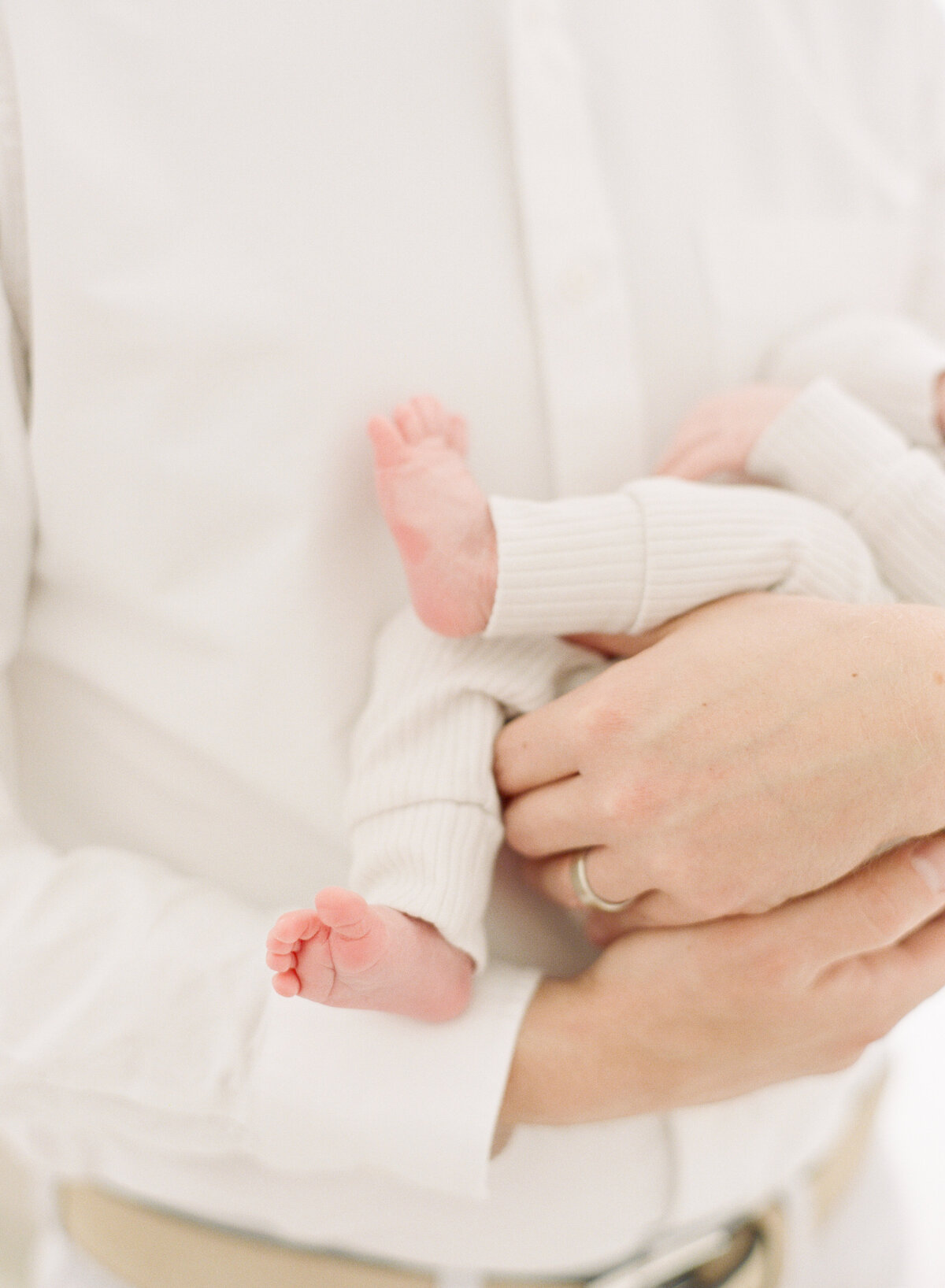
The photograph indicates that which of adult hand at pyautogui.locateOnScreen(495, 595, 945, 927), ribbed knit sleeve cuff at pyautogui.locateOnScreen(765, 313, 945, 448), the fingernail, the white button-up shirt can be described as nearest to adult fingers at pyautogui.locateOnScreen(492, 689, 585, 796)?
adult hand at pyautogui.locateOnScreen(495, 595, 945, 927)

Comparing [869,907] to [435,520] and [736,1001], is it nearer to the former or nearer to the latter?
[736,1001]

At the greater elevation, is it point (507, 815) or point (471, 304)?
point (471, 304)

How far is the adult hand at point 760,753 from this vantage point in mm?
611

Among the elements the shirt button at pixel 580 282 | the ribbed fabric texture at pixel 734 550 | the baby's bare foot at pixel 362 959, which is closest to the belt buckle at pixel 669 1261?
the baby's bare foot at pixel 362 959

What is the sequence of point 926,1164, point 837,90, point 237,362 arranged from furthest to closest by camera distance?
point 926,1164 → point 837,90 → point 237,362

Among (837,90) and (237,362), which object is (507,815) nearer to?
(237,362)

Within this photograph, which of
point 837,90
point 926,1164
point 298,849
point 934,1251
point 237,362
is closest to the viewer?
point 237,362

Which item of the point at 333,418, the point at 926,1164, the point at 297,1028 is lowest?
the point at 926,1164

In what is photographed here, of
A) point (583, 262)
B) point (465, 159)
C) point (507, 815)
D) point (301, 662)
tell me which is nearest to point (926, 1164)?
point (507, 815)

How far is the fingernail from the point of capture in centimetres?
65

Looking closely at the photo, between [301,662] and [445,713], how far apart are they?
127 mm

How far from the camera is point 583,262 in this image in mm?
748

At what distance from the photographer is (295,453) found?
701 mm

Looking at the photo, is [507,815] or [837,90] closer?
[507,815]
